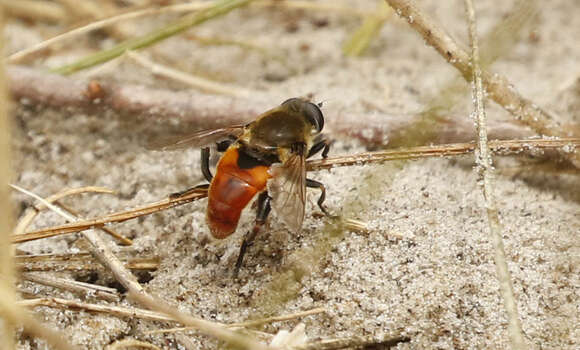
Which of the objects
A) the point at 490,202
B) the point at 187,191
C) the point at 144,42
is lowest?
the point at 490,202

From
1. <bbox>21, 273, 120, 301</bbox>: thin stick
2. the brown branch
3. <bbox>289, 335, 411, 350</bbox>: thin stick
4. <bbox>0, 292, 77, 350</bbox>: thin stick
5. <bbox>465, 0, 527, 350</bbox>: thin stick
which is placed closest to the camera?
<bbox>0, 292, 77, 350</bbox>: thin stick

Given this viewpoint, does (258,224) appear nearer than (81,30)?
Yes

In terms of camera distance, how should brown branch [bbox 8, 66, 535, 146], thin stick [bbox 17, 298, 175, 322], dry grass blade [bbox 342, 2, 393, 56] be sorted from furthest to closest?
1. dry grass blade [bbox 342, 2, 393, 56]
2. brown branch [bbox 8, 66, 535, 146]
3. thin stick [bbox 17, 298, 175, 322]

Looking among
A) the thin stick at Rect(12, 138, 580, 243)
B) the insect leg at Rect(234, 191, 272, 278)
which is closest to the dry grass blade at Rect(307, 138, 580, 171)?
the thin stick at Rect(12, 138, 580, 243)

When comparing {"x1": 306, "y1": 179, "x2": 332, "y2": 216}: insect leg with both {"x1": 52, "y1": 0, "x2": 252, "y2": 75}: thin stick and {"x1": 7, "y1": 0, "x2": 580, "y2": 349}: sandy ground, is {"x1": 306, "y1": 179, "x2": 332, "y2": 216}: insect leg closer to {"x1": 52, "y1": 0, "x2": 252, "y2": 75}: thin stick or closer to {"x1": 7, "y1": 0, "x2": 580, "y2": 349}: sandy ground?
{"x1": 7, "y1": 0, "x2": 580, "y2": 349}: sandy ground

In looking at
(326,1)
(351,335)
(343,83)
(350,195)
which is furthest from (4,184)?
(326,1)

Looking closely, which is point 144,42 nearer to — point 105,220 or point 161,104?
point 161,104

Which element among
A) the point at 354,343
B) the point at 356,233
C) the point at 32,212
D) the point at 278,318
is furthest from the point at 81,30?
the point at 354,343
